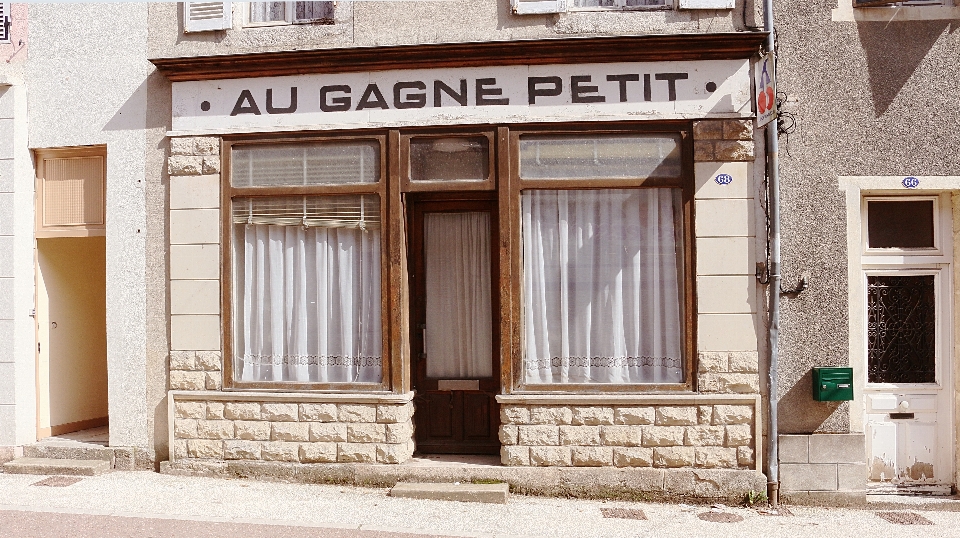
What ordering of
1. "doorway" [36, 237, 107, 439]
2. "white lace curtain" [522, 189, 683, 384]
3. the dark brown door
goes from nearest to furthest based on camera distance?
"white lace curtain" [522, 189, 683, 384] → the dark brown door → "doorway" [36, 237, 107, 439]

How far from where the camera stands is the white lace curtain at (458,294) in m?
7.71

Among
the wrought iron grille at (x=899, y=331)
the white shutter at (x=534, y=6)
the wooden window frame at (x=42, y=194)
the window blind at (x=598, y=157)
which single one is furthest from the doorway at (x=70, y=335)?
the wrought iron grille at (x=899, y=331)

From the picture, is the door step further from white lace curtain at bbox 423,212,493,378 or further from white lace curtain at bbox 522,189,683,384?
white lace curtain at bbox 522,189,683,384

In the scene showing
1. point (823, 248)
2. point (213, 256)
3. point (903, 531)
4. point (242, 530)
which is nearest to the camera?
point (242, 530)

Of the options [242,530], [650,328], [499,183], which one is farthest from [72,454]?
[650,328]

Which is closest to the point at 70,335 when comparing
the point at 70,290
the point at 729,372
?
the point at 70,290

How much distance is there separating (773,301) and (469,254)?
2.75 metres

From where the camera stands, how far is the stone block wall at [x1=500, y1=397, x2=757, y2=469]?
7.00m

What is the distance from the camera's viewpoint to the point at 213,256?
7535mm

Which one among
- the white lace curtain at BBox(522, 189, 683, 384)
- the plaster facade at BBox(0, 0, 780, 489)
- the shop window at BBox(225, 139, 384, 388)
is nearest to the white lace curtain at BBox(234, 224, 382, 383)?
the shop window at BBox(225, 139, 384, 388)

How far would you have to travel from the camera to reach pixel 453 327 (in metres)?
7.75

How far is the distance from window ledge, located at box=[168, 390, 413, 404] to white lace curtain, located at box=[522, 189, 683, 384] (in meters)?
1.26

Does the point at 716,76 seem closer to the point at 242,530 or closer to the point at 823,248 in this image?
the point at 823,248

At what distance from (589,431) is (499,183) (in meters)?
2.32
